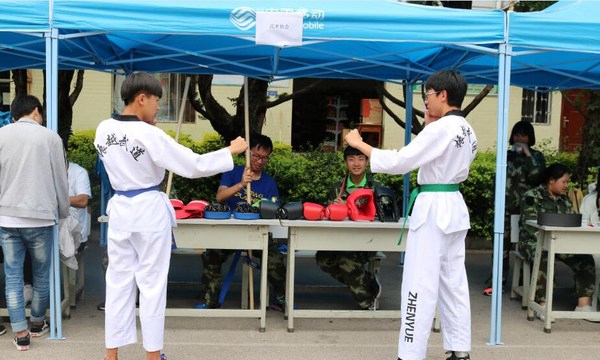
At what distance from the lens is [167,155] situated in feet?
12.3

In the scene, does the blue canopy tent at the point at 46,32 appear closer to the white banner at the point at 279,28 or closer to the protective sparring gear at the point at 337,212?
the white banner at the point at 279,28

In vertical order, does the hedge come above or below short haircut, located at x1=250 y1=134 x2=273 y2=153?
below

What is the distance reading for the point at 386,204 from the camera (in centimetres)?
534

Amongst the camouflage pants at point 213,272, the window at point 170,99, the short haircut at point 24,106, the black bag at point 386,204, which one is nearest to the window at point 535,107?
the window at point 170,99

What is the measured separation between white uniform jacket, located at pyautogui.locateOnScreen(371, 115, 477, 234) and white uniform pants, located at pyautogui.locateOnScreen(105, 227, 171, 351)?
1.31 meters

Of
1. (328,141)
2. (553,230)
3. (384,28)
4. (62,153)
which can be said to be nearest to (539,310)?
(553,230)

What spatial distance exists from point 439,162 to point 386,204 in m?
1.37

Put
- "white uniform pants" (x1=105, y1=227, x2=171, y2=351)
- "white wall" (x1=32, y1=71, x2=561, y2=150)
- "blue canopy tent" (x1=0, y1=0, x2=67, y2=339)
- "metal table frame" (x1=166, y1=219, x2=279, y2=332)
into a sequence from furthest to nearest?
"white wall" (x1=32, y1=71, x2=561, y2=150)
"metal table frame" (x1=166, y1=219, x2=279, y2=332)
"blue canopy tent" (x1=0, y1=0, x2=67, y2=339)
"white uniform pants" (x1=105, y1=227, x2=171, y2=351)

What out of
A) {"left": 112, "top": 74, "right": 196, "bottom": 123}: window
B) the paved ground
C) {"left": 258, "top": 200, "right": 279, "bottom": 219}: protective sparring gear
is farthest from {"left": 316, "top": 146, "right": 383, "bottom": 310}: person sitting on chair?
{"left": 112, "top": 74, "right": 196, "bottom": 123}: window

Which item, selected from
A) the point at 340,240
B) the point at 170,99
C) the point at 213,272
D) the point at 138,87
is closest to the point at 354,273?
the point at 340,240

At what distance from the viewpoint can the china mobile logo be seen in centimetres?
467

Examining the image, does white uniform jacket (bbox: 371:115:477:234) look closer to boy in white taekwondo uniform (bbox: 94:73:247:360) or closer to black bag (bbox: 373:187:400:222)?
boy in white taekwondo uniform (bbox: 94:73:247:360)

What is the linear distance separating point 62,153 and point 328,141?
11225 mm

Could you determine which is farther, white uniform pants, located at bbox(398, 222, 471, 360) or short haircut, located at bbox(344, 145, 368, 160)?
short haircut, located at bbox(344, 145, 368, 160)
